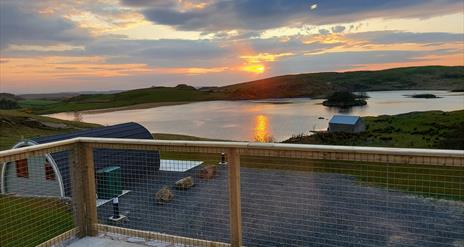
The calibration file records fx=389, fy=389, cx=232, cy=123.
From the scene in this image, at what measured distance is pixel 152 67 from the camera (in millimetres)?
44094

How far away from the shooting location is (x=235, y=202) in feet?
13.5

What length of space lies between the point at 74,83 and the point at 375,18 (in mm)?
32945

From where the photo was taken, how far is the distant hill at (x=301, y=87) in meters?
117

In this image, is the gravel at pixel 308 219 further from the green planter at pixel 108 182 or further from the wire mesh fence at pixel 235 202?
the green planter at pixel 108 182

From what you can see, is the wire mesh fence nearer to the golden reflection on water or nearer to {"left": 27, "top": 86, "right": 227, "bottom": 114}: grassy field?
the golden reflection on water

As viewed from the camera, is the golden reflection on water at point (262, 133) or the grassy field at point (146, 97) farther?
the grassy field at point (146, 97)

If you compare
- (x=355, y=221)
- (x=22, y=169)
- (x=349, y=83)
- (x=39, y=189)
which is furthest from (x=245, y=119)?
(x=349, y=83)

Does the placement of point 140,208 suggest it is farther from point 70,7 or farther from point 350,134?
point 350,134

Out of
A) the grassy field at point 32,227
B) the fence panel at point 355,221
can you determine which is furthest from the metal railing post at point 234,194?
the grassy field at point 32,227

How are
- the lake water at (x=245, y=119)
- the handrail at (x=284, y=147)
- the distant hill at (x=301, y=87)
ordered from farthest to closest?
the distant hill at (x=301, y=87), the lake water at (x=245, y=119), the handrail at (x=284, y=147)

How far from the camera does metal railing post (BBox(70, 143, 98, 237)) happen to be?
4.86 meters

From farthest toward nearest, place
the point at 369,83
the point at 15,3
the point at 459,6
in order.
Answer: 1. the point at 369,83
2. the point at 459,6
3. the point at 15,3

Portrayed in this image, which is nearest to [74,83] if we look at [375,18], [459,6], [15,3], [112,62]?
[112,62]

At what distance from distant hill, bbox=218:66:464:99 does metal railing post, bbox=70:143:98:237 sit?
394ft
